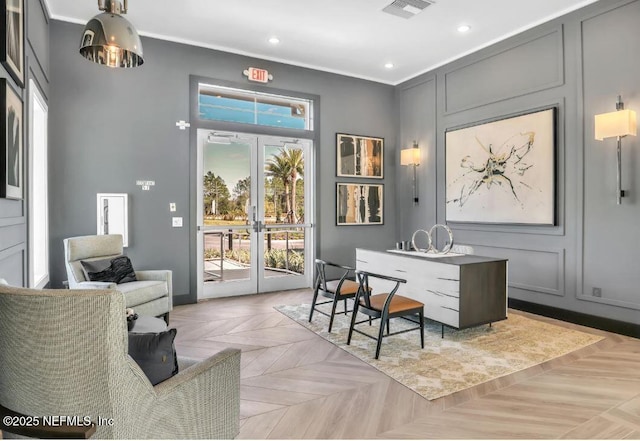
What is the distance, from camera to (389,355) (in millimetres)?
3297

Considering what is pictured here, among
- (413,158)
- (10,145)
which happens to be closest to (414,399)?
(10,145)

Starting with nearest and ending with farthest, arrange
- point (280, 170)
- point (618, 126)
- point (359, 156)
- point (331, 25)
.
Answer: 1. point (618, 126)
2. point (331, 25)
3. point (280, 170)
4. point (359, 156)

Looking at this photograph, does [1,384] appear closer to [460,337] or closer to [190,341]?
[190,341]

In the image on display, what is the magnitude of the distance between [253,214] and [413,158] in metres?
2.56

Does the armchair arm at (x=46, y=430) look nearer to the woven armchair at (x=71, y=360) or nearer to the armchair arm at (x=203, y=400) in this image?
the woven armchair at (x=71, y=360)

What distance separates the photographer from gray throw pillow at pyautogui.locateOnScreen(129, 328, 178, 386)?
1.56 m

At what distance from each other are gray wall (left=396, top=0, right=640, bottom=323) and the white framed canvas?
437 centimetres

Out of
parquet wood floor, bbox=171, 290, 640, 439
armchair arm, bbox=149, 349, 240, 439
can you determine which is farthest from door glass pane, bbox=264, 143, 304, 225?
armchair arm, bbox=149, 349, 240, 439

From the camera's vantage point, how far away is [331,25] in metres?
4.64

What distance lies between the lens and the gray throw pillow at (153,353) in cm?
156

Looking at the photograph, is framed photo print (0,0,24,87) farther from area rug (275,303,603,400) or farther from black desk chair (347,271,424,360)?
area rug (275,303,603,400)

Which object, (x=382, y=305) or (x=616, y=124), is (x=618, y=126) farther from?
(x=382, y=305)

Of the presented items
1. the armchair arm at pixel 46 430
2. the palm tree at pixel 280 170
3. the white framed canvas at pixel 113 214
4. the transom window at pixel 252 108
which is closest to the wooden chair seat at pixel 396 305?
the armchair arm at pixel 46 430

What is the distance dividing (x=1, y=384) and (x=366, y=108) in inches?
232
